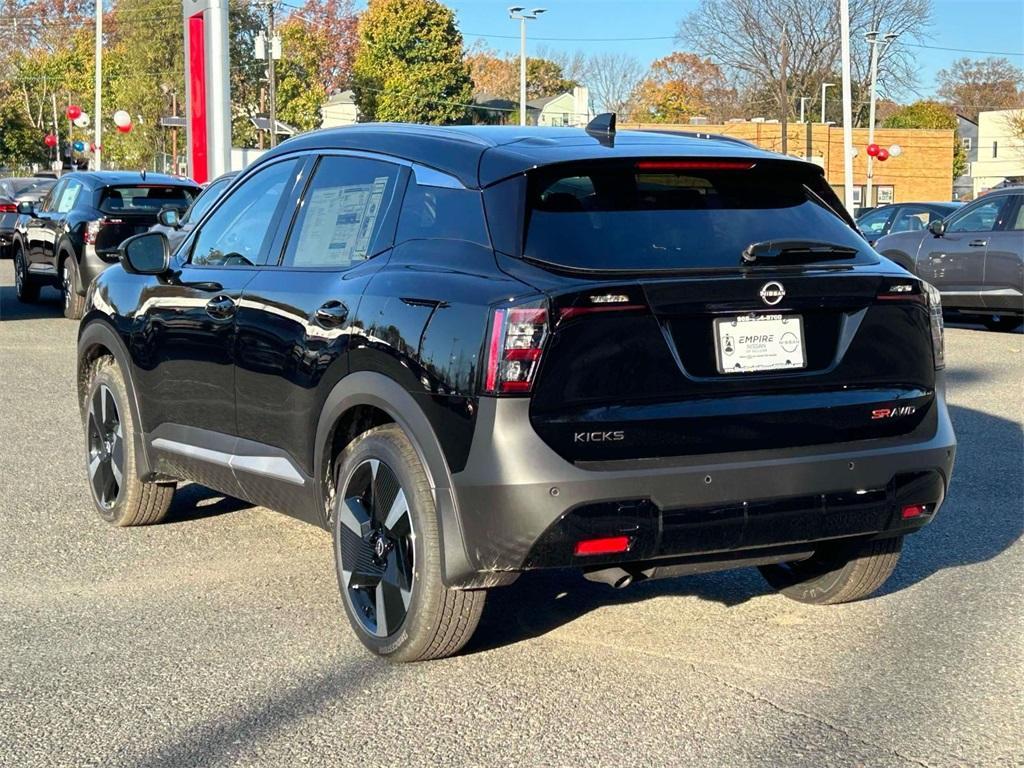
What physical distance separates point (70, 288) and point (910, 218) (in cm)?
1268

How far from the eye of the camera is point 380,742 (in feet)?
13.2

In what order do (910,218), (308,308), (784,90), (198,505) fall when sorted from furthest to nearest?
(784,90) → (910,218) → (198,505) → (308,308)

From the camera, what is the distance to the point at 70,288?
57.4 ft

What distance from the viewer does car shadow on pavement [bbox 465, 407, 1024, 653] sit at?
206 inches

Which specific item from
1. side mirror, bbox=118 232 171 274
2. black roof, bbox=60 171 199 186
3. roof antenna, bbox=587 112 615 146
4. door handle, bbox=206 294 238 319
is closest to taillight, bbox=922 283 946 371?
roof antenna, bbox=587 112 615 146

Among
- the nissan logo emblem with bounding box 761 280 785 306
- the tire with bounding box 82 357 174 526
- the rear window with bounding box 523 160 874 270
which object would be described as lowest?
the tire with bounding box 82 357 174 526

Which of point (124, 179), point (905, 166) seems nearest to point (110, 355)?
point (124, 179)

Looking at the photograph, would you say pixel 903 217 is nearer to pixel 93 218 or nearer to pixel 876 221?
pixel 876 221

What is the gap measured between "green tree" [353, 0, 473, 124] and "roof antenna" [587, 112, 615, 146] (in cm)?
7862

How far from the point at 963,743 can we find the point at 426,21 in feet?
274

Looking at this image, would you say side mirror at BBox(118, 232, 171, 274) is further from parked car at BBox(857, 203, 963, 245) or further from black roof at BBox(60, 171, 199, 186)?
parked car at BBox(857, 203, 963, 245)

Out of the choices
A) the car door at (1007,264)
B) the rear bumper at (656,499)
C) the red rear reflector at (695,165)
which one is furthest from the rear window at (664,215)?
the car door at (1007,264)

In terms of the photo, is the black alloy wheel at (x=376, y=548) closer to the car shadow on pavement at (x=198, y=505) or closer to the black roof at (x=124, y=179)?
the car shadow on pavement at (x=198, y=505)

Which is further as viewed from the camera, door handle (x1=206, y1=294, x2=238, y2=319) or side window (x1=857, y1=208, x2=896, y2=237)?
side window (x1=857, y1=208, x2=896, y2=237)
